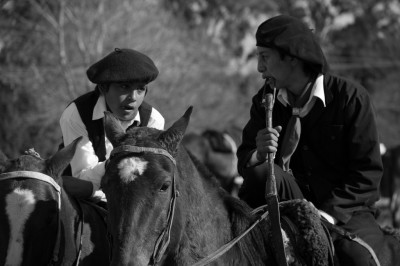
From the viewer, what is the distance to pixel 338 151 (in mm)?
5629

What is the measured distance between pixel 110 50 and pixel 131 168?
1960 centimetres

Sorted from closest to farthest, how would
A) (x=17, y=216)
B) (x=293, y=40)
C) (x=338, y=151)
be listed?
(x=17, y=216) → (x=293, y=40) → (x=338, y=151)

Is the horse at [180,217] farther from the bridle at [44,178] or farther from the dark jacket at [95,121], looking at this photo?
the dark jacket at [95,121]

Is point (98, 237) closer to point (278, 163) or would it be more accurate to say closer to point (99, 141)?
point (99, 141)

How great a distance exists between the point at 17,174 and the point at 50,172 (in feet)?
0.87

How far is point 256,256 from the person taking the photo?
16.8 ft

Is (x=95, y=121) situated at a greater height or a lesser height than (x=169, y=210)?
greater

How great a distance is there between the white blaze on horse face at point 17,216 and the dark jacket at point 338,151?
4.97 feet

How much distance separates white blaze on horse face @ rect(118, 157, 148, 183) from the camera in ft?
14.3

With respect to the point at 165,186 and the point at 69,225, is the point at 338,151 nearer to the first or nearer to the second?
the point at 165,186

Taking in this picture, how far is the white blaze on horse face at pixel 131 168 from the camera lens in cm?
437

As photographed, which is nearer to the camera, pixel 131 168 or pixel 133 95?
pixel 131 168

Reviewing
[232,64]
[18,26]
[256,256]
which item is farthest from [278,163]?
[232,64]

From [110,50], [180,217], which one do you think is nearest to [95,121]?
[180,217]
